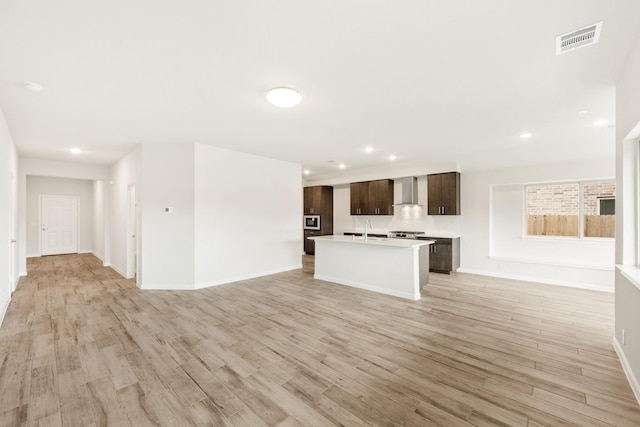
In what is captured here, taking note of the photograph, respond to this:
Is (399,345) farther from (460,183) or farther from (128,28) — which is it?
(460,183)

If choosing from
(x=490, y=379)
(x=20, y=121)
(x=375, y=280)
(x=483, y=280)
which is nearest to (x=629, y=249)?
(x=490, y=379)

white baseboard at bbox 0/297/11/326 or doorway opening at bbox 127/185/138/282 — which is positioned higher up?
doorway opening at bbox 127/185/138/282

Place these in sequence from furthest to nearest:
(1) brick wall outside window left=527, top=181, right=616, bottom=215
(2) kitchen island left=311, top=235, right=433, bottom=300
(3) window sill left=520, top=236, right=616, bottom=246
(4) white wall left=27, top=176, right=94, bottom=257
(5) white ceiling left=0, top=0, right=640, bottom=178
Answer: (4) white wall left=27, top=176, right=94, bottom=257 → (1) brick wall outside window left=527, top=181, right=616, bottom=215 → (3) window sill left=520, top=236, right=616, bottom=246 → (2) kitchen island left=311, top=235, right=433, bottom=300 → (5) white ceiling left=0, top=0, right=640, bottom=178

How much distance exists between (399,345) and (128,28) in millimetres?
3608

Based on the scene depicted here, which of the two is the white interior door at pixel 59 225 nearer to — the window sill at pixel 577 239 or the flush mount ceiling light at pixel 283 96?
the flush mount ceiling light at pixel 283 96

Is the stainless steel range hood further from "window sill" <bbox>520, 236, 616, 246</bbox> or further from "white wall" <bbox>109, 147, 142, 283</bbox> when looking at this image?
"white wall" <bbox>109, 147, 142, 283</bbox>

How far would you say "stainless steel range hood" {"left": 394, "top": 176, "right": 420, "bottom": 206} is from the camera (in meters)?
7.15

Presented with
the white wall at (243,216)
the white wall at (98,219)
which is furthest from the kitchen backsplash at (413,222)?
the white wall at (98,219)

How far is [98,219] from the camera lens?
8.77m

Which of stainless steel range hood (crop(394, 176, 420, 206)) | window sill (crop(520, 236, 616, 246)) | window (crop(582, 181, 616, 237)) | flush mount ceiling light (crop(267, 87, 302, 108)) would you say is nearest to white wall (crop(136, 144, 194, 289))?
flush mount ceiling light (crop(267, 87, 302, 108))

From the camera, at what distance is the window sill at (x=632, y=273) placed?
6.56ft

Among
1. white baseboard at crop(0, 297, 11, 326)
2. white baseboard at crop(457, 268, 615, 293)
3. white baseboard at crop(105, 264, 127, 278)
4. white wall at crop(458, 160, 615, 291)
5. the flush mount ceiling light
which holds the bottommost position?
white baseboard at crop(457, 268, 615, 293)

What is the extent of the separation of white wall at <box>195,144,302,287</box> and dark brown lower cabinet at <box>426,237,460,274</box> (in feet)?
10.8

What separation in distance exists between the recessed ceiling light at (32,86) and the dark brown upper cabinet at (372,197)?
263 inches
